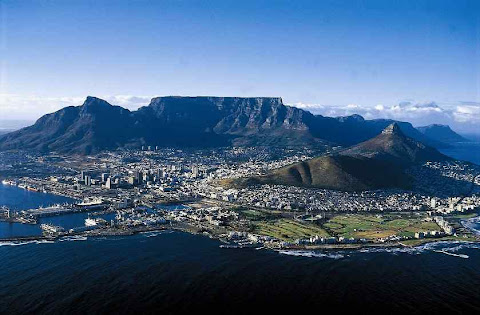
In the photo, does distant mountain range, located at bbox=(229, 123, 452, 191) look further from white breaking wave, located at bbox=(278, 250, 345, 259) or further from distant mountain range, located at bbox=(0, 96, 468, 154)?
distant mountain range, located at bbox=(0, 96, 468, 154)

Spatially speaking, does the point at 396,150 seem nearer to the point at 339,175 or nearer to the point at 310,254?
the point at 339,175

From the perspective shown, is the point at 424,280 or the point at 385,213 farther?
the point at 385,213

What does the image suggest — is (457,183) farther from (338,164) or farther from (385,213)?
(385,213)

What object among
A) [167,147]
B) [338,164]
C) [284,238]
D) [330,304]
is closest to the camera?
[330,304]

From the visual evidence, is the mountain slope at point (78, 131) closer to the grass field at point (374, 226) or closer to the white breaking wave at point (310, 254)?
the grass field at point (374, 226)

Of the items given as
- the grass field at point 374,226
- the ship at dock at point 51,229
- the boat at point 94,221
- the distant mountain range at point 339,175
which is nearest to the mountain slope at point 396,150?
the distant mountain range at point 339,175

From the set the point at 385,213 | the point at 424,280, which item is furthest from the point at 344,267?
the point at 385,213

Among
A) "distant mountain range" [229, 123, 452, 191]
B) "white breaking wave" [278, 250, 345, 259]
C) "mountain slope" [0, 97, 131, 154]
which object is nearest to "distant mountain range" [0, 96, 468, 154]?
→ "mountain slope" [0, 97, 131, 154]
